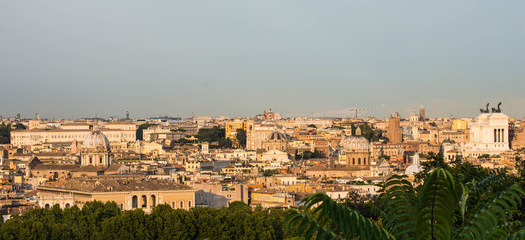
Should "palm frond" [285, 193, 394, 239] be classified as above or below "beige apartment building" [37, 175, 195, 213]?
above

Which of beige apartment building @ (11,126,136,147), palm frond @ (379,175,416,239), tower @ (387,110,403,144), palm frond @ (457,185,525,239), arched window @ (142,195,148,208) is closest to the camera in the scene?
palm frond @ (457,185,525,239)

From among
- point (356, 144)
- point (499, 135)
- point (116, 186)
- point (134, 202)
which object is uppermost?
point (499, 135)

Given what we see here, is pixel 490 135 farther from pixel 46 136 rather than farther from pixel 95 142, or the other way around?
pixel 46 136

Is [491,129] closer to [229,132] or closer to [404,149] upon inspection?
[404,149]

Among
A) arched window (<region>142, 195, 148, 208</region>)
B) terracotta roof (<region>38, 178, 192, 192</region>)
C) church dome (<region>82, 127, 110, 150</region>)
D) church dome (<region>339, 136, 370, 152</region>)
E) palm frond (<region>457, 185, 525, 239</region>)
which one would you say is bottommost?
arched window (<region>142, 195, 148, 208</region>)

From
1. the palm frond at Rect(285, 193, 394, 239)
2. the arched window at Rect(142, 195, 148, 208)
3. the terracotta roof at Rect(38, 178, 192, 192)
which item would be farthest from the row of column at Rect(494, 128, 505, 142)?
the palm frond at Rect(285, 193, 394, 239)

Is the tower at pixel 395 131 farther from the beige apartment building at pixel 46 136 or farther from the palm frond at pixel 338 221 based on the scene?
the palm frond at pixel 338 221

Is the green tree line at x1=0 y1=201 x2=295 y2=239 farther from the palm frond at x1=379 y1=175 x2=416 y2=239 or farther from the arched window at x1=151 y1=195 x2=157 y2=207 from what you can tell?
the palm frond at x1=379 y1=175 x2=416 y2=239

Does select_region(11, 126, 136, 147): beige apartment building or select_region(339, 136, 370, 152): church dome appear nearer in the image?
select_region(339, 136, 370, 152): church dome

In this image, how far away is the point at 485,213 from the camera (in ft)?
21.4

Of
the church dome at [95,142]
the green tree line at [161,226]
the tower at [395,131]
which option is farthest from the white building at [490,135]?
the green tree line at [161,226]

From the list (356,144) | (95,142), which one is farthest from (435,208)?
(356,144)

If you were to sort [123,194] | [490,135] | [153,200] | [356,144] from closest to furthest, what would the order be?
[123,194] → [153,200] → [356,144] → [490,135]

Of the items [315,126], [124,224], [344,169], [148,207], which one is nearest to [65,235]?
[124,224]
